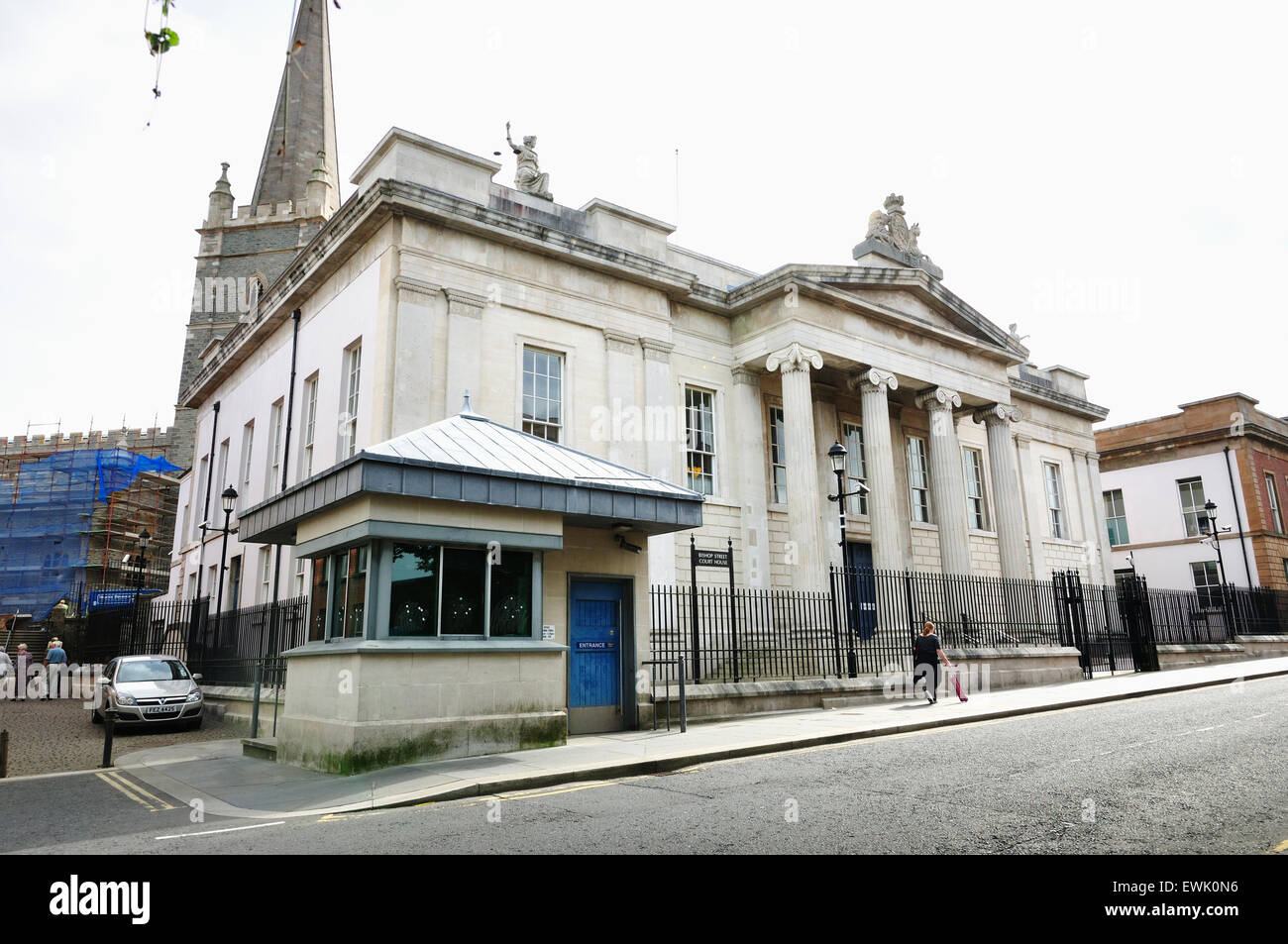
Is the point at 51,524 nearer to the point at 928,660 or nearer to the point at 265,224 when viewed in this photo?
the point at 265,224

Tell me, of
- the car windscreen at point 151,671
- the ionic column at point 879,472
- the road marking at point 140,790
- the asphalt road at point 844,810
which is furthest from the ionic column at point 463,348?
the ionic column at point 879,472

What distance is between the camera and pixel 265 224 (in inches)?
2141

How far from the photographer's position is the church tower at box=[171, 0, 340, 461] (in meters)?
53.8

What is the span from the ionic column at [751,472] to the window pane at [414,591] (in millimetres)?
11855

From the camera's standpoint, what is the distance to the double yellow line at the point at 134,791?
898 cm

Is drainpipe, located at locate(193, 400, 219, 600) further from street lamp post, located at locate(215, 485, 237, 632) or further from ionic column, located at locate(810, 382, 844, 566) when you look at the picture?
ionic column, located at locate(810, 382, 844, 566)

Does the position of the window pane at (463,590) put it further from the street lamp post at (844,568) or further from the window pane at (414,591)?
the street lamp post at (844,568)

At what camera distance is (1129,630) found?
2331 cm

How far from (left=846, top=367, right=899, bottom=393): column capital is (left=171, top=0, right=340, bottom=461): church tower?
41853mm

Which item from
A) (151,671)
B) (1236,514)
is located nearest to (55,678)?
(151,671)

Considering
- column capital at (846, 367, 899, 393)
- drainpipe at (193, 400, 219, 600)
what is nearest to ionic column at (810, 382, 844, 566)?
column capital at (846, 367, 899, 393)

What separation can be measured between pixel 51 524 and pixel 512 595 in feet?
150
